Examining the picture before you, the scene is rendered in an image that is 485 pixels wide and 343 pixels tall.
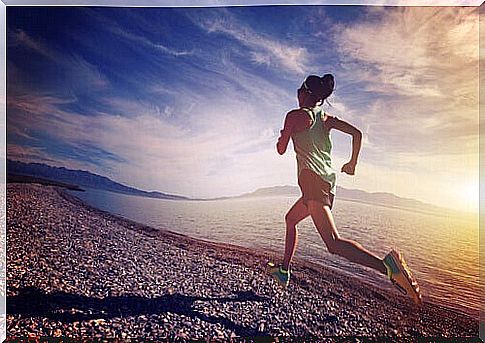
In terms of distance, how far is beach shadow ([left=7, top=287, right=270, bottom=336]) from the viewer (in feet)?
17.2

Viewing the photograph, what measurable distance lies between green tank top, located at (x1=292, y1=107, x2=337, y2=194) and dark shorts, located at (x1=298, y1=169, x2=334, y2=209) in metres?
0.04

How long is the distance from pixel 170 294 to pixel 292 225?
3.46ft

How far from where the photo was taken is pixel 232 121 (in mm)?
5504

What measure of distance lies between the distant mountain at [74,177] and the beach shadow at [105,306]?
→ 79cm

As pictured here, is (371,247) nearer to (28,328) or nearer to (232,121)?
(232,121)

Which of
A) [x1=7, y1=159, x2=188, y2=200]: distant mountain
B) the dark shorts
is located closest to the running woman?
the dark shorts

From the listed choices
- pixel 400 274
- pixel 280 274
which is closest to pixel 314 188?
pixel 280 274

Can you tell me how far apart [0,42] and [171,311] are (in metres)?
2.42

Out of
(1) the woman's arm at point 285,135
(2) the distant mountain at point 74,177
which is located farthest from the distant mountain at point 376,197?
(2) the distant mountain at point 74,177

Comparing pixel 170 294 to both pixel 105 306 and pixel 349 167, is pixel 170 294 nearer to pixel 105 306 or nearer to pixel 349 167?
pixel 105 306

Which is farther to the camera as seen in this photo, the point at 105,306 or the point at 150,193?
the point at 150,193

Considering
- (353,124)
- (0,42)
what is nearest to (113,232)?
(0,42)

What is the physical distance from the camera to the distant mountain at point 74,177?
546 centimetres

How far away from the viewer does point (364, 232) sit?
5.38 meters
